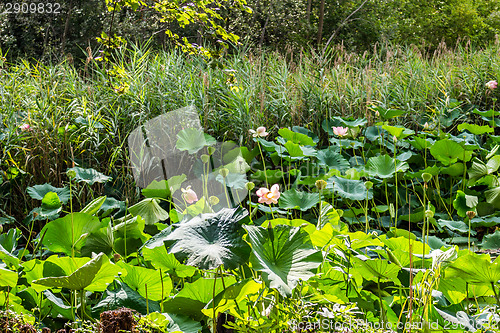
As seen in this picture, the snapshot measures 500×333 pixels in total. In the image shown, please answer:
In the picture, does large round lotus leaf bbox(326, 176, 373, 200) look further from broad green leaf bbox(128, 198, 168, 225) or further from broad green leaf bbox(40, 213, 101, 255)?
broad green leaf bbox(40, 213, 101, 255)

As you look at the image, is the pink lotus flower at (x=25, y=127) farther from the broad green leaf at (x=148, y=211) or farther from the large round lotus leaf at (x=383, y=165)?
the large round lotus leaf at (x=383, y=165)

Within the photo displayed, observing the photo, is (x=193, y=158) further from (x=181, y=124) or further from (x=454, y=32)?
(x=454, y=32)

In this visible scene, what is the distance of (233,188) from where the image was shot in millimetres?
2559

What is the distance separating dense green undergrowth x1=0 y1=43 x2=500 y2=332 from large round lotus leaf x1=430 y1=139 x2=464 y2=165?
14mm

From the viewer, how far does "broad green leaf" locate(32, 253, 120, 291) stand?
89 cm

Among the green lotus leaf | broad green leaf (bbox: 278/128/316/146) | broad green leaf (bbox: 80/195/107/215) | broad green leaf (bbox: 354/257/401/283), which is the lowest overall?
the green lotus leaf

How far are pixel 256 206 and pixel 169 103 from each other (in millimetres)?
1237

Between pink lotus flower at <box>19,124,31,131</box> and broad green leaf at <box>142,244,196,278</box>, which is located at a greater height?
broad green leaf at <box>142,244,196,278</box>

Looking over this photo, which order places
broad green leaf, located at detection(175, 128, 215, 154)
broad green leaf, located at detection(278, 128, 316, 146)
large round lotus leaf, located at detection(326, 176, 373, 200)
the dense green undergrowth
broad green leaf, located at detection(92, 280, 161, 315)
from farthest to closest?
broad green leaf, located at detection(278, 128, 316, 146) → broad green leaf, located at detection(175, 128, 215, 154) → large round lotus leaf, located at detection(326, 176, 373, 200) → broad green leaf, located at detection(92, 280, 161, 315) → the dense green undergrowth

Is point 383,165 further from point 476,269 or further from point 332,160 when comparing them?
point 476,269

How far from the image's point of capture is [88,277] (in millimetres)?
922

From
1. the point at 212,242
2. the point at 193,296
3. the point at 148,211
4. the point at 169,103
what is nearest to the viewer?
the point at 212,242

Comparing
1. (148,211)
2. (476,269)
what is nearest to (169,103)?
(148,211)

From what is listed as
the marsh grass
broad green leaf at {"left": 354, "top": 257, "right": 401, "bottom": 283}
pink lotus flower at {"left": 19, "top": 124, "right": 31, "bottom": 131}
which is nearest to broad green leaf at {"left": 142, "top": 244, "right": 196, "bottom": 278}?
broad green leaf at {"left": 354, "top": 257, "right": 401, "bottom": 283}
